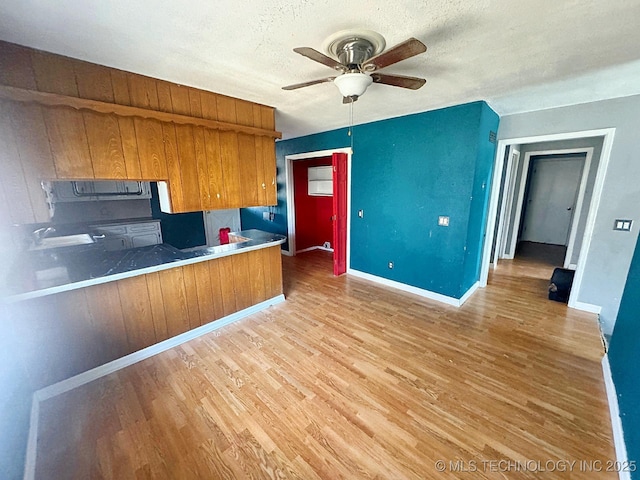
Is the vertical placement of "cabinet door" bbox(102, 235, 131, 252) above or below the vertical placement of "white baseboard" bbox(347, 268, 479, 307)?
above

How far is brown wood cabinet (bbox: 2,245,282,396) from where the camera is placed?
1.75 meters

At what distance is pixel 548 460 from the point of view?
138cm

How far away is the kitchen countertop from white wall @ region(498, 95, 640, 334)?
149 inches

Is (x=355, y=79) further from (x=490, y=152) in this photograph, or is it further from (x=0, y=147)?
(x=490, y=152)

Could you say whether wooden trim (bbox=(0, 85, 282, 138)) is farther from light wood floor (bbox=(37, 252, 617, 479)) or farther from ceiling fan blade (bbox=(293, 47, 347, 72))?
light wood floor (bbox=(37, 252, 617, 479))

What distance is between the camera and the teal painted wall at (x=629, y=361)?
1301 mm

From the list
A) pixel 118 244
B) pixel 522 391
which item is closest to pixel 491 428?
pixel 522 391

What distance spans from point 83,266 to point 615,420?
400 cm

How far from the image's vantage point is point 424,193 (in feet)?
10.5

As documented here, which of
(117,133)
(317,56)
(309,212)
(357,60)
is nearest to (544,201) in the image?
(309,212)

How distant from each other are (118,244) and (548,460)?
559 centimetres

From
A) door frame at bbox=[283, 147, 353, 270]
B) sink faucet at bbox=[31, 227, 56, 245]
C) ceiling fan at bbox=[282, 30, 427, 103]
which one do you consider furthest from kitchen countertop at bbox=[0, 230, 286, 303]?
ceiling fan at bbox=[282, 30, 427, 103]

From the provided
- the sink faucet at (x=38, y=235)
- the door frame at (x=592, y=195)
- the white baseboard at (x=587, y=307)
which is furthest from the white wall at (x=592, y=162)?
the sink faucet at (x=38, y=235)

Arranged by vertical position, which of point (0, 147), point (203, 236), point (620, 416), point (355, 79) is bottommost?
point (620, 416)
